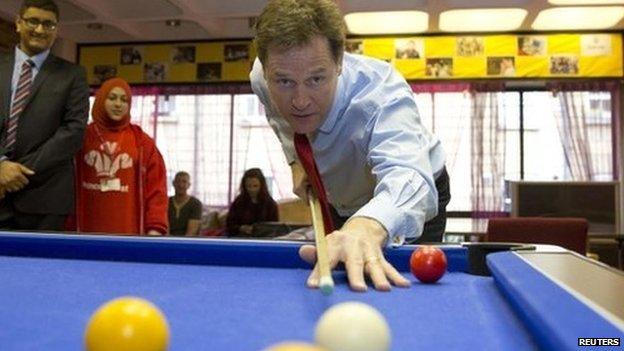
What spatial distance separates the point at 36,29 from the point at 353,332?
2.53 m

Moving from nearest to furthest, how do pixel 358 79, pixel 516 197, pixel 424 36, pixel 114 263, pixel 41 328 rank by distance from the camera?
pixel 41 328 → pixel 114 263 → pixel 358 79 → pixel 516 197 → pixel 424 36

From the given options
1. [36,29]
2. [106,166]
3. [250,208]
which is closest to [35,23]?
[36,29]

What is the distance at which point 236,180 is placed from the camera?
21.7ft

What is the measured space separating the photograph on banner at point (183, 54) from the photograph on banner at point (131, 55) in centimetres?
38

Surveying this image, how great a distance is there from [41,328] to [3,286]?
1.27ft

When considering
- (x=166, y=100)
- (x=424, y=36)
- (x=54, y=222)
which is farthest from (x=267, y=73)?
(x=166, y=100)

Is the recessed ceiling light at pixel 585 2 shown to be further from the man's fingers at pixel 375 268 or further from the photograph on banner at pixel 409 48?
the man's fingers at pixel 375 268

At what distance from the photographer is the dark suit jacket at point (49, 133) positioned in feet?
8.80

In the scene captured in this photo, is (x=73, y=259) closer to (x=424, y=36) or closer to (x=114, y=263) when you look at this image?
(x=114, y=263)

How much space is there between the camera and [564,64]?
6.09 m

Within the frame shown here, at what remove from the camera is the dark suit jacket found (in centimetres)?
268

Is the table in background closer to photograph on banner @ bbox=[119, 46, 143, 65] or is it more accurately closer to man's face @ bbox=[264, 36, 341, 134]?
man's face @ bbox=[264, 36, 341, 134]

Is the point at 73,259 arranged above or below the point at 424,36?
below

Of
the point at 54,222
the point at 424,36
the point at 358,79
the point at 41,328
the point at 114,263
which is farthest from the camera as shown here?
the point at 424,36
